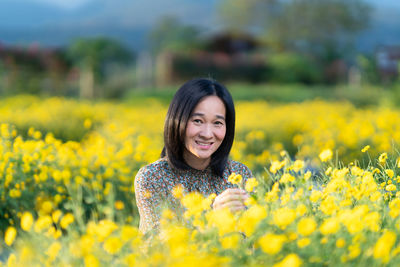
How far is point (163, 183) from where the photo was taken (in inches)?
82.0

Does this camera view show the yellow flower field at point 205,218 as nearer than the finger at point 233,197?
Yes

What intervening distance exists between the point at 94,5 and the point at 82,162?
15706 centimetres

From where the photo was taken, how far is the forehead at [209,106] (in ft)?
6.61

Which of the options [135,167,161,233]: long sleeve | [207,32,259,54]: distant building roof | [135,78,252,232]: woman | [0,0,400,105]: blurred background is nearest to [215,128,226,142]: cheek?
[135,78,252,232]: woman

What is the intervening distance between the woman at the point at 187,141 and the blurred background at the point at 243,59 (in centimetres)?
672

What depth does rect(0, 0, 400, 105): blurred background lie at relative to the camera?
15.7 metres

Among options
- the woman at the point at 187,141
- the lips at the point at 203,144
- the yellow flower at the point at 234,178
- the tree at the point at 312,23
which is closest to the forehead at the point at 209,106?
the woman at the point at 187,141

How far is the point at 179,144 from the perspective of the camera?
208cm

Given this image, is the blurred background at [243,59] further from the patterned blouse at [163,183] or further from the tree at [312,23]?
the patterned blouse at [163,183]

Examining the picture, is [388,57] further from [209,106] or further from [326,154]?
[326,154]

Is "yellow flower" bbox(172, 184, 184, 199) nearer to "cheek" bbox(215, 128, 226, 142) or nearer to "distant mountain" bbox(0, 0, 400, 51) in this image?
"cheek" bbox(215, 128, 226, 142)

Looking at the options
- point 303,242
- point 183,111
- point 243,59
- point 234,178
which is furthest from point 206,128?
point 243,59

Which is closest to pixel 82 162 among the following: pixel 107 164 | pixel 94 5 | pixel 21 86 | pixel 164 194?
pixel 107 164

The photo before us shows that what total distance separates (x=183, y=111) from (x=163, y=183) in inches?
13.1
